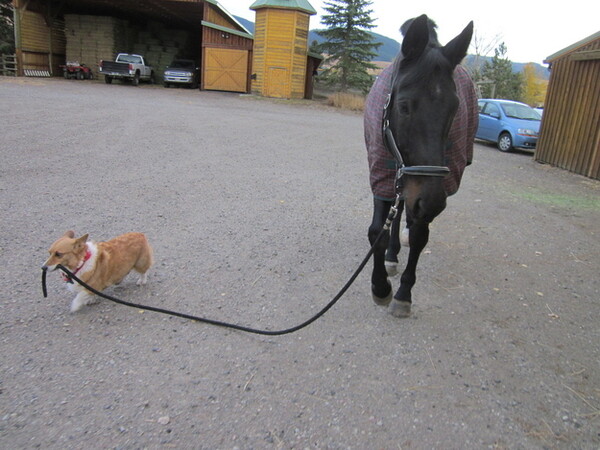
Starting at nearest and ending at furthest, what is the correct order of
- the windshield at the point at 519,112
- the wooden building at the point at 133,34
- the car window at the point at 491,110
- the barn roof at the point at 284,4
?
the windshield at the point at 519,112 < the car window at the point at 491,110 < the barn roof at the point at 284,4 < the wooden building at the point at 133,34

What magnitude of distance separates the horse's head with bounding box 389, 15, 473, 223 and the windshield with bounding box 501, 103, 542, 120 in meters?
15.4

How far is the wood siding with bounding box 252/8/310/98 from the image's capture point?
26.1 meters

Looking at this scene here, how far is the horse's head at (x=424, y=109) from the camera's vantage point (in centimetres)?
248

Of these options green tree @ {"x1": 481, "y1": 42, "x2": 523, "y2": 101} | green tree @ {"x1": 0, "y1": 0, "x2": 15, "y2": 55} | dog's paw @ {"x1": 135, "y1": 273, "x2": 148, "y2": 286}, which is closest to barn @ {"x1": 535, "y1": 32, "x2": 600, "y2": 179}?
dog's paw @ {"x1": 135, "y1": 273, "x2": 148, "y2": 286}

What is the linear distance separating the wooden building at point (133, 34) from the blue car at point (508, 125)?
17.1 meters

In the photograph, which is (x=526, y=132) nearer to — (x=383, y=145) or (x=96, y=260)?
(x=383, y=145)

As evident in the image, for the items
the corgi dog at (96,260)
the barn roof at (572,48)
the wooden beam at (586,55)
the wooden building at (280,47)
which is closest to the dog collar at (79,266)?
the corgi dog at (96,260)

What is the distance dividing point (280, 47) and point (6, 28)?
71.4ft

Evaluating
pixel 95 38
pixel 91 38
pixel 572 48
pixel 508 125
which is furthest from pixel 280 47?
pixel 572 48

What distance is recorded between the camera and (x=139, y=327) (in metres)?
3.03

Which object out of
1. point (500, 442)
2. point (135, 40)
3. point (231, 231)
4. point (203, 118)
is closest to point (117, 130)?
point (203, 118)

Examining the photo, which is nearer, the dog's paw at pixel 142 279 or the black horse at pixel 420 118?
the black horse at pixel 420 118

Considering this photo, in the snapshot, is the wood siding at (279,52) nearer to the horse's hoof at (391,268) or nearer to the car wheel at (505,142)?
the car wheel at (505,142)

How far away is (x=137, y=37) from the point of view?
119ft
